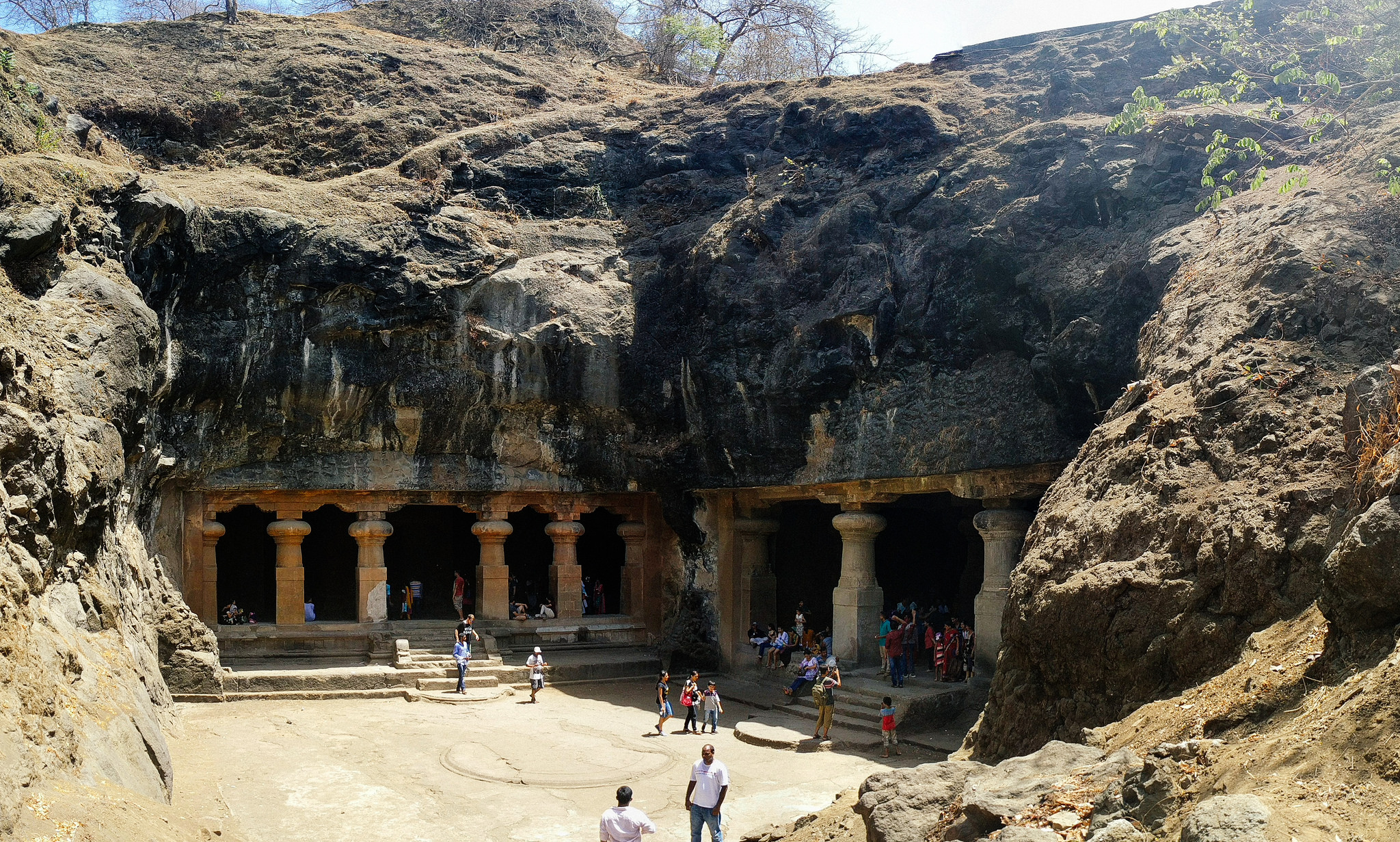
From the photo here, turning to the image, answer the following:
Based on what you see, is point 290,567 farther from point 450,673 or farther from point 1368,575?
point 1368,575

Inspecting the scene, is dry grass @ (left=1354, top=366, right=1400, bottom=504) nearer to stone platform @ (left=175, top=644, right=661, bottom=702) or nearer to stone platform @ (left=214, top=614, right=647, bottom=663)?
stone platform @ (left=175, top=644, right=661, bottom=702)

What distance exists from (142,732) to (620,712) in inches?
336

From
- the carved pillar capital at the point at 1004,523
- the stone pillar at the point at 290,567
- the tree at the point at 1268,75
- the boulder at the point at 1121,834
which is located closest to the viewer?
the boulder at the point at 1121,834

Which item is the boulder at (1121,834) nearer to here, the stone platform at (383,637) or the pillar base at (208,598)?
the stone platform at (383,637)

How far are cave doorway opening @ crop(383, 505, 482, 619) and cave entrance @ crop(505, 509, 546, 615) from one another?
84 centimetres

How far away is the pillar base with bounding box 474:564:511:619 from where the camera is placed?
2069cm

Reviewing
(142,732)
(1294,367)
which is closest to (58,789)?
(142,732)

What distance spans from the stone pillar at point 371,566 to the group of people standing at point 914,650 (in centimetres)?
905

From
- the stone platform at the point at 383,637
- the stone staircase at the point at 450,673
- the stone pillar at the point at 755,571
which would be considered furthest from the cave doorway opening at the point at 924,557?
the stone staircase at the point at 450,673

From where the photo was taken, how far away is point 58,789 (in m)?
6.67

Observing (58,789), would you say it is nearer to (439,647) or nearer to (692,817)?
(692,817)

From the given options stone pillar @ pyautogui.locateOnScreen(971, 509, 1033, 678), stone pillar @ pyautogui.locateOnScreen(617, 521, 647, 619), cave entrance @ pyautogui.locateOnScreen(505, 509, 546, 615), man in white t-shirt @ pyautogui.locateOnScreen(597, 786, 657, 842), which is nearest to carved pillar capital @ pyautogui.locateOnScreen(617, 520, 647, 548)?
stone pillar @ pyautogui.locateOnScreen(617, 521, 647, 619)

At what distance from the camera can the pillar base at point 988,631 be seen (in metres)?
15.3

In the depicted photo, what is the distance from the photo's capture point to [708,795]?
30.0 ft
